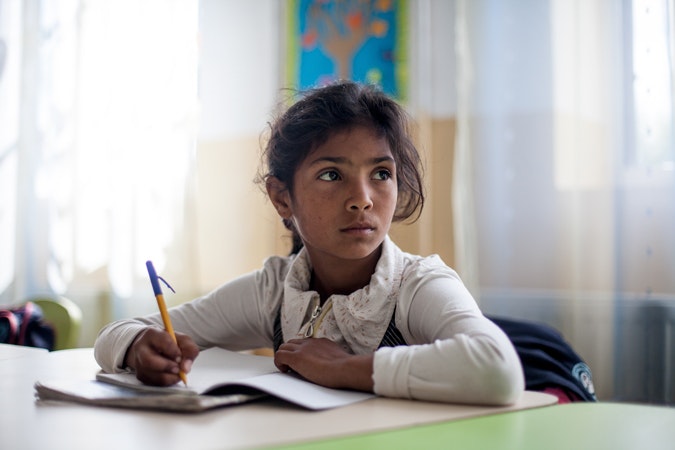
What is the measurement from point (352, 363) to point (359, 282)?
1.35ft

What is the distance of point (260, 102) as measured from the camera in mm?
3379

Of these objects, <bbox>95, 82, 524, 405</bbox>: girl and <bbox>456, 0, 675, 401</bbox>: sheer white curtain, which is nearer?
<bbox>95, 82, 524, 405</bbox>: girl

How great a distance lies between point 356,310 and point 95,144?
246cm

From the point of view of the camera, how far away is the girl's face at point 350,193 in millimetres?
1240

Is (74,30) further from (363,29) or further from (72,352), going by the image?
(72,352)

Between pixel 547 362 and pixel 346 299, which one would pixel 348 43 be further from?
pixel 346 299

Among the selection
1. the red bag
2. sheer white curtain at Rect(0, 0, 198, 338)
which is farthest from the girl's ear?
sheer white curtain at Rect(0, 0, 198, 338)

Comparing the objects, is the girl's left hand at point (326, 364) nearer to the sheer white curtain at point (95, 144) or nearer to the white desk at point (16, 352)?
the white desk at point (16, 352)

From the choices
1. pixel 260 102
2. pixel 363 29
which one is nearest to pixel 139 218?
pixel 260 102

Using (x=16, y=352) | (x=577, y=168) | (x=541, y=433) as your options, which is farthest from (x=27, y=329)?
(x=577, y=168)

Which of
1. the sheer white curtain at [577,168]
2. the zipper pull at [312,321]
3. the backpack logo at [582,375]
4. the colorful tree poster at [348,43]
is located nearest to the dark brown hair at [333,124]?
the zipper pull at [312,321]

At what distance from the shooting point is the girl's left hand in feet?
3.10

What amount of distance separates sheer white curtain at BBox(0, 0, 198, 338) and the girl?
186 cm

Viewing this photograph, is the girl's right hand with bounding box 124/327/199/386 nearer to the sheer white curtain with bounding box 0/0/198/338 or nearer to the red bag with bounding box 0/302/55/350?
the red bag with bounding box 0/302/55/350
